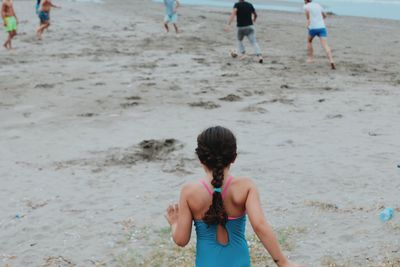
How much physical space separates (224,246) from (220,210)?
24cm

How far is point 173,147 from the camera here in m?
8.27

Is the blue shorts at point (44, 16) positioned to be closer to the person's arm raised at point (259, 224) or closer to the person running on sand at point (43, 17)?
the person running on sand at point (43, 17)

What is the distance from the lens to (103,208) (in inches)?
247

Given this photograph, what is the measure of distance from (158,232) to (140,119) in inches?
170

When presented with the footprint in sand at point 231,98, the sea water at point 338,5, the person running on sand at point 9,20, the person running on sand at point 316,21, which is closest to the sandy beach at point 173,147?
the footprint in sand at point 231,98

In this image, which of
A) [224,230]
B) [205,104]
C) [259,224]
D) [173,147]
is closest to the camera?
[259,224]

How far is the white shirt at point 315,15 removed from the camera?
14312mm

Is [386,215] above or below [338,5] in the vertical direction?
above

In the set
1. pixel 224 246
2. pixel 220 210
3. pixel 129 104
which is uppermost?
pixel 220 210

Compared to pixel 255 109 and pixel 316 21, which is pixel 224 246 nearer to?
pixel 255 109

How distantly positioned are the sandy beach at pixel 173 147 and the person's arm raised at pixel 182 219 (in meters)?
1.70

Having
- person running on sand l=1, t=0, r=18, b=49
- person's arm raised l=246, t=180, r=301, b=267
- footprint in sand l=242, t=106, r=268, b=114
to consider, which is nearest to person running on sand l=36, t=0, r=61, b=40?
person running on sand l=1, t=0, r=18, b=49

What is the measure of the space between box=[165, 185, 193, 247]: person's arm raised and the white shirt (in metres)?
11.7

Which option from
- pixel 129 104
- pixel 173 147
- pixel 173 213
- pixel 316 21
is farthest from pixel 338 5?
pixel 173 213
